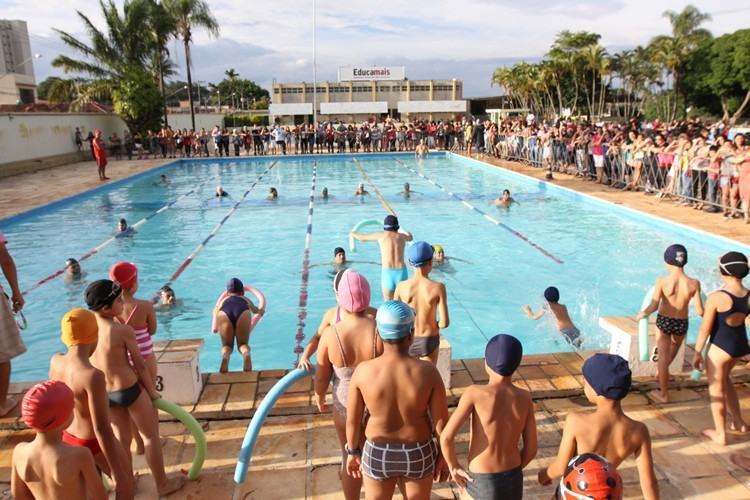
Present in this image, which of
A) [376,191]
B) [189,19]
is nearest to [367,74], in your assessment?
[189,19]

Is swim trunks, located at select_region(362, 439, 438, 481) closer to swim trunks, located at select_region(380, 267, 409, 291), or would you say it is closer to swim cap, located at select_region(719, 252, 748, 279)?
swim cap, located at select_region(719, 252, 748, 279)

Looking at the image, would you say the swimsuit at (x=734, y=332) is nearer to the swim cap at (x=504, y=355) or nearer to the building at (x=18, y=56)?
the swim cap at (x=504, y=355)

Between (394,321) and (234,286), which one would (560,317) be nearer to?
(234,286)

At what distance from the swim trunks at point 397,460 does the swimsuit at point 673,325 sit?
8.86 ft

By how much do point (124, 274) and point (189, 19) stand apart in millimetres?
36574

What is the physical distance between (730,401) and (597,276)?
616cm

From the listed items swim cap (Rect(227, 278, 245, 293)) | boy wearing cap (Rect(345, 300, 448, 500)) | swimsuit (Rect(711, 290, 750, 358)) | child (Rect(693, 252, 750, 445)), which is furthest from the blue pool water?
boy wearing cap (Rect(345, 300, 448, 500))

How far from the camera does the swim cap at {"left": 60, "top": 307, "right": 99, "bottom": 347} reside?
9.14ft

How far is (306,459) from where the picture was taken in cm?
380

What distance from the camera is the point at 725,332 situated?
371 cm

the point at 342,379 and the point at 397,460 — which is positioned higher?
the point at 342,379

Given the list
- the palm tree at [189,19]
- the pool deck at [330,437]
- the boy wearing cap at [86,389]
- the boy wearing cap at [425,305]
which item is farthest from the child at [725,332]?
the palm tree at [189,19]

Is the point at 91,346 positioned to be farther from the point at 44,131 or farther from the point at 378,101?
the point at 378,101

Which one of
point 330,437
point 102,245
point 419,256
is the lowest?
point 102,245
